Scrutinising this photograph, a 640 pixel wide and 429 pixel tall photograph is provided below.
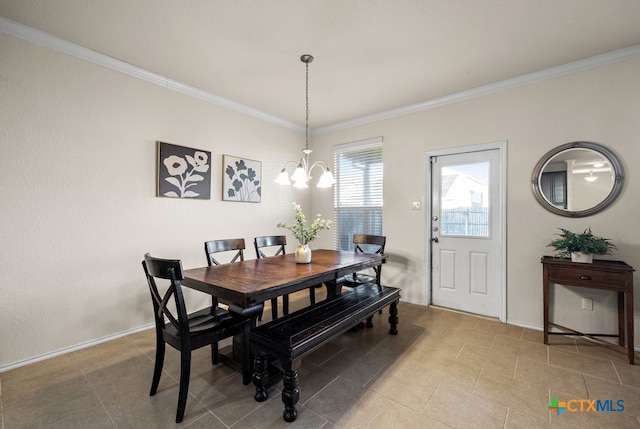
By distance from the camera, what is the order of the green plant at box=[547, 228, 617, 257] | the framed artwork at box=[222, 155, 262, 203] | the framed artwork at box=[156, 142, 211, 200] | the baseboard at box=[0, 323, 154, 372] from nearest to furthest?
the baseboard at box=[0, 323, 154, 372] < the green plant at box=[547, 228, 617, 257] < the framed artwork at box=[156, 142, 211, 200] < the framed artwork at box=[222, 155, 262, 203]

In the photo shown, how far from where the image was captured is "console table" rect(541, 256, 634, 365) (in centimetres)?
225

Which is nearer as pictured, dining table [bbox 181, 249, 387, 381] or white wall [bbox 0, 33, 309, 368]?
dining table [bbox 181, 249, 387, 381]

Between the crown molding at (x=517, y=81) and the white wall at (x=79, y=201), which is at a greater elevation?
the crown molding at (x=517, y=81)

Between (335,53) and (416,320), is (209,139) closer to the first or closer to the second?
(335,53)

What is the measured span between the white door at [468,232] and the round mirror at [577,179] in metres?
0.39

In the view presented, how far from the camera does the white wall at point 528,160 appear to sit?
253 centimetres

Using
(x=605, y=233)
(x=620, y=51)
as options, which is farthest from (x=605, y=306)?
(x=620, y=51)

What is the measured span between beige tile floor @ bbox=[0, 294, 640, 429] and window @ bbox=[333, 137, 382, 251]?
1.96 m

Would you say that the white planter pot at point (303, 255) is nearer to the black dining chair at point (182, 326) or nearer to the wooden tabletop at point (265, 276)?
the wooden tabletop at point (265, 276)

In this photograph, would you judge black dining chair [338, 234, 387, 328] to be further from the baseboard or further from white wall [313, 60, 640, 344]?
the baseboard

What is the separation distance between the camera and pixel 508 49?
2494 millimetres

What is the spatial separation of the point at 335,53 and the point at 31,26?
249 centimetres

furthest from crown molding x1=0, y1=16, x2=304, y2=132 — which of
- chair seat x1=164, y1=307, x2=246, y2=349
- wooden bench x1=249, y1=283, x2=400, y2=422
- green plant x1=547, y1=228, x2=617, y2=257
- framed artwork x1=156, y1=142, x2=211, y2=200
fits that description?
green plant x1=547, y1=228, x2=617, y2=257

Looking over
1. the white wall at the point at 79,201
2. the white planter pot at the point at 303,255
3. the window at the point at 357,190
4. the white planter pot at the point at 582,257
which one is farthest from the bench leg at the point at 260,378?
the white planter pot at the point at 582,257
